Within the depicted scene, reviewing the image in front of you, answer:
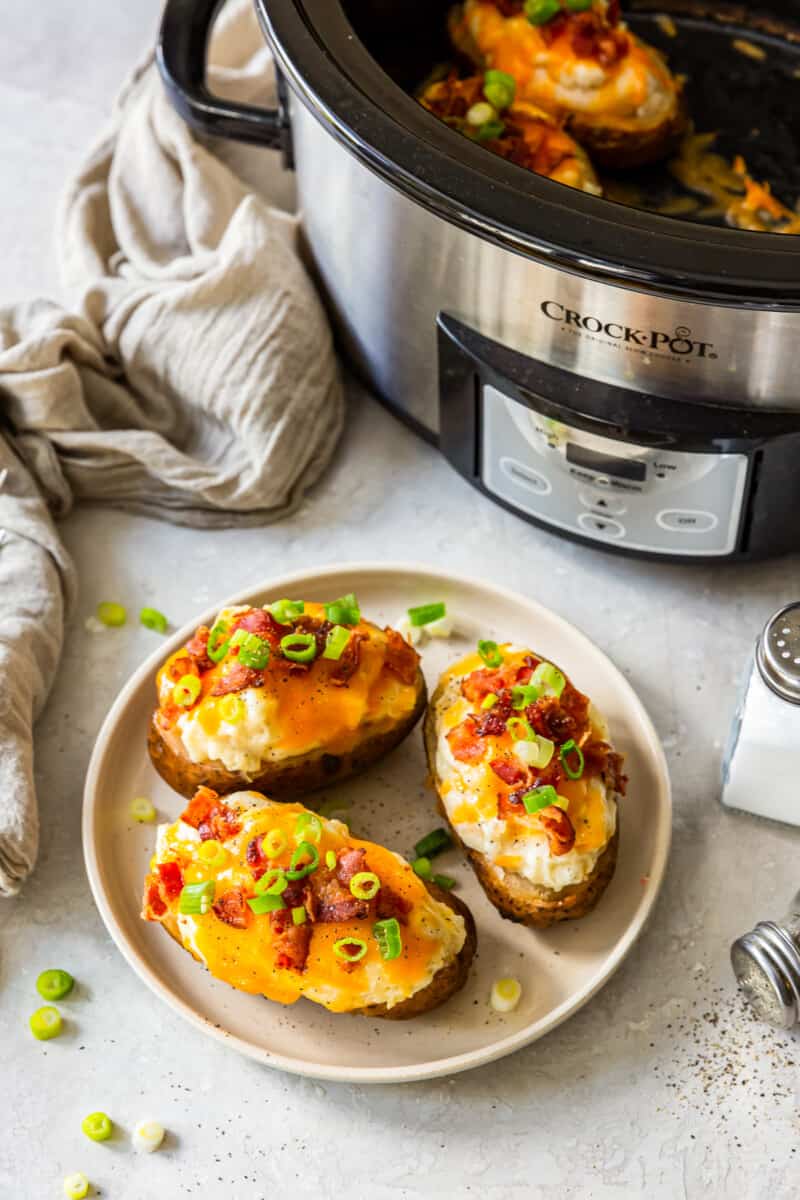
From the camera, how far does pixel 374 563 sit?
169 centimetres

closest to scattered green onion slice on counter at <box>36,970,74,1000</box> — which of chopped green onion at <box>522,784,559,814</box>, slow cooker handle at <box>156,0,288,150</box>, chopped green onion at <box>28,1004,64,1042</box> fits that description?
chopped green onion at <box>28,1004,64,1042</box>

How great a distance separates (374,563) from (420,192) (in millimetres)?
464

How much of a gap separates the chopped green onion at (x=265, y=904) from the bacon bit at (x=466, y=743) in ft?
0.75

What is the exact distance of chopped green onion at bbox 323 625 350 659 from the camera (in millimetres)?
1450

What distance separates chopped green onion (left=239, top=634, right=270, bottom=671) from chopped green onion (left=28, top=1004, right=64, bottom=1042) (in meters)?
0.39

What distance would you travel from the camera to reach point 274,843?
4.40ft

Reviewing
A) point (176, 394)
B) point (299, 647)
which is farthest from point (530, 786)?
point (176, 394)

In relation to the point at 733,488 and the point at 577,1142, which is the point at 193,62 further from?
the point at 577,1142

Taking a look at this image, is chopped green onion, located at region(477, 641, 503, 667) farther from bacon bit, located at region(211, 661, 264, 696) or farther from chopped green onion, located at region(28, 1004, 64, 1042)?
chopped green onion, located at region(28, 1004, 64, 1042)

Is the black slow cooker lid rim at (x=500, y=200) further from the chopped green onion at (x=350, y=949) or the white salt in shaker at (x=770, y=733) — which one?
the chopped green onion at (x=350, y=949)

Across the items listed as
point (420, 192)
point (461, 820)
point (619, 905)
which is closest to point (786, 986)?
point (619, 905)

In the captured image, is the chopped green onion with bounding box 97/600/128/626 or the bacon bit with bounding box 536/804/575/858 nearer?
the bacon bit with bounding box 536/804/575/858

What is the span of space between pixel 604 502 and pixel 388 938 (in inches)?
21.5

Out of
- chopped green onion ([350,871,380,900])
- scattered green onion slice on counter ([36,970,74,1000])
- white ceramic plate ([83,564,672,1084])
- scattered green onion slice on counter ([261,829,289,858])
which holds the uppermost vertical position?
scattered green onion slice on counter ([261,829,289,858])
